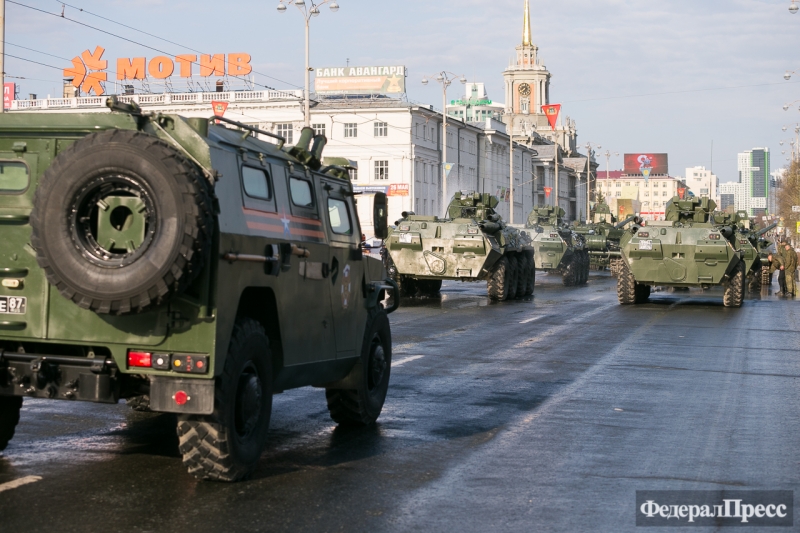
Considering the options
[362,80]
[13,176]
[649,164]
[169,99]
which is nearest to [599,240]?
[169,99]

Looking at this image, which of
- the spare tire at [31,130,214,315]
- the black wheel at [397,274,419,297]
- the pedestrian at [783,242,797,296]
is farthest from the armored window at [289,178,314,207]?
the pedestrian at [783,242,797,296]

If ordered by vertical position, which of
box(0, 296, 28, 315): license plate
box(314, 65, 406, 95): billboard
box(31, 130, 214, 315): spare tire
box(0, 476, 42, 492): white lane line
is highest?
box(314, 65, 406, 95): billboard

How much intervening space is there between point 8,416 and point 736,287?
832 inches

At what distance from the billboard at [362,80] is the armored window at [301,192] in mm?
73576

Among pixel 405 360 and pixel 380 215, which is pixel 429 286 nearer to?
pixel 405 360

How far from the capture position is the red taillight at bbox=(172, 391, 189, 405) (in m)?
6.57

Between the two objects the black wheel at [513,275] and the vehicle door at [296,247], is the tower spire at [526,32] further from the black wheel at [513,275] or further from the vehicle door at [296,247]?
the vehicle door at [296,247]

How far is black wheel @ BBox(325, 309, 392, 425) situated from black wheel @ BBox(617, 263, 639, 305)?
1769cm

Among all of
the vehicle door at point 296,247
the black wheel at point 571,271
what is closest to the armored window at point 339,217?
the vehicle door at point 296,247

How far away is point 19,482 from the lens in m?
7.02

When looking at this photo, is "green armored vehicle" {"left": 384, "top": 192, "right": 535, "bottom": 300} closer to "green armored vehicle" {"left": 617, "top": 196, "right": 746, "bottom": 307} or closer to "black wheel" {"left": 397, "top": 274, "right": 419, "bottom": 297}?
"black wheel" {"left": 397, "top": 274, "right": 419, "bottom": 297}

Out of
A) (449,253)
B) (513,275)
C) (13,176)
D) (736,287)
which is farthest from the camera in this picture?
(513,275)

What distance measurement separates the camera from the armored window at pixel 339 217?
28.7 ft

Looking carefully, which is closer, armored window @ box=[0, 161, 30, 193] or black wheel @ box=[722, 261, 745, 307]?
armored window @ box=[0, 161, 30, 193]
